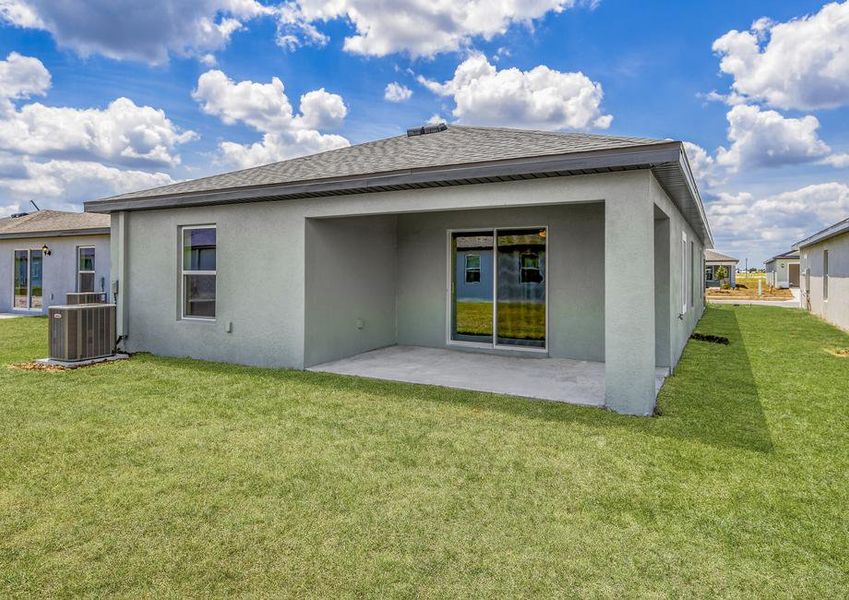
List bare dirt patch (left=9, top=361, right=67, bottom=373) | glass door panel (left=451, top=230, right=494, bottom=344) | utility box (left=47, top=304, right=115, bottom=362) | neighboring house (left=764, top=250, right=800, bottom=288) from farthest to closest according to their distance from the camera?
neighboring house (left=764, top=250, right=800, bottom=288)
glass door panel (left=451, top=230, right=494, bottom=344)
utility box (left=47, top=304, right=115, bottom=362)
bare dirt patch (left=9, top=361, right=67, bottom=373)

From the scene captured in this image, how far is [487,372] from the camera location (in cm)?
709

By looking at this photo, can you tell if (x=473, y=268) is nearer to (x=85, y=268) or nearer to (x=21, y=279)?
(x=85, y=268)

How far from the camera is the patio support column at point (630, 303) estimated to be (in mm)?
4965

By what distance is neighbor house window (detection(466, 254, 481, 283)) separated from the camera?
890 cm

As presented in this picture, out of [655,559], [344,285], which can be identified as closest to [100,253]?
[344,285]

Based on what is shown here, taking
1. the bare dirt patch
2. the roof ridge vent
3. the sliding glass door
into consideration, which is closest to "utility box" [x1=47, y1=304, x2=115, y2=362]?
the bare dirt patch

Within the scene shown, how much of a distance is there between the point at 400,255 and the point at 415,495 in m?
6.69

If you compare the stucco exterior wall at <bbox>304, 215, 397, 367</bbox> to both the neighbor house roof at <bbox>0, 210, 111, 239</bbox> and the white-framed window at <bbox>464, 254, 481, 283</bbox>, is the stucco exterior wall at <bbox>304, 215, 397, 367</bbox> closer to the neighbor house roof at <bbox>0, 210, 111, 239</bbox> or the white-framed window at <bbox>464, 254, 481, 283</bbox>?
the white-framed window at <bbox>464, 254, 481, 283</bbox>

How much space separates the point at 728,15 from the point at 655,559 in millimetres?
12823

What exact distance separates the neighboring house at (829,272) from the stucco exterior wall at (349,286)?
1254 cm

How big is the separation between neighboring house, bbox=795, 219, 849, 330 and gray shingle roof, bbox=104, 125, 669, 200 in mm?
11311

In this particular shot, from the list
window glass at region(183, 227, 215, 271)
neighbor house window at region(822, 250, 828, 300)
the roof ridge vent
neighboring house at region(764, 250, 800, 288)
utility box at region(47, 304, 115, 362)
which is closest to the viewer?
utility box at region(47, 304, 115, 362)

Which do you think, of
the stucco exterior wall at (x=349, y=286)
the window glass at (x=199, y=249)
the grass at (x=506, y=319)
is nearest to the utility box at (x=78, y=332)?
the window glass at (x=199, y=249)

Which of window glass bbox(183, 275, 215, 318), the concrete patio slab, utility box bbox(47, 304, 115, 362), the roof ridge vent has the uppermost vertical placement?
the roof ridge vent
